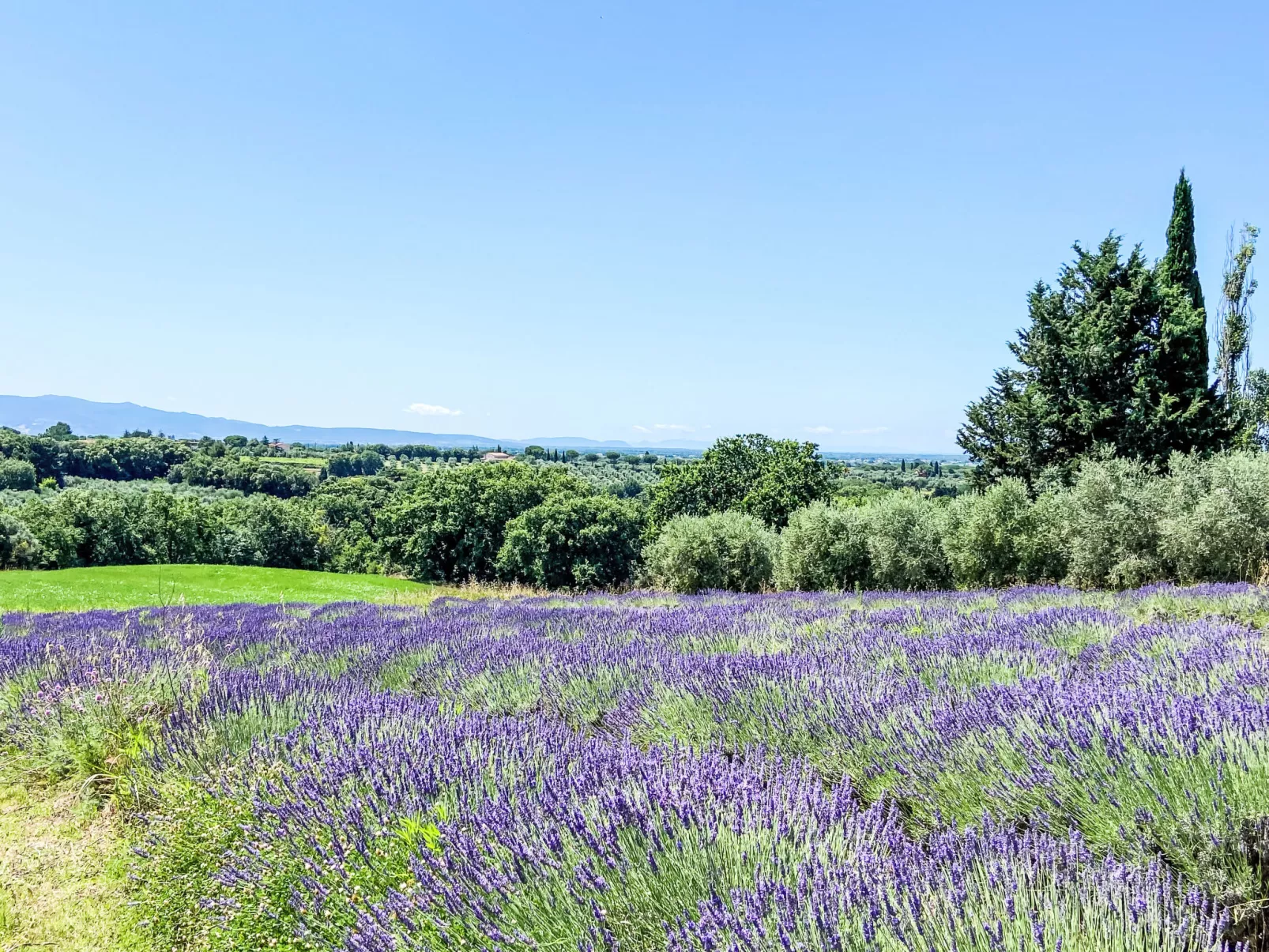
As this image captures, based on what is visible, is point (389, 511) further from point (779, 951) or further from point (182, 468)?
point (182, 468)

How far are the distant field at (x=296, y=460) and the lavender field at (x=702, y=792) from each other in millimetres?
146903

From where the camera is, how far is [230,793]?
2723 millimetres

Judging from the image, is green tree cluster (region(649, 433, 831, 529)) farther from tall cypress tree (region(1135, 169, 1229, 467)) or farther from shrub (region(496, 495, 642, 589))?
tall cypress tree (region(1135, 169, 1229, 467))

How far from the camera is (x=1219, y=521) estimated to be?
40.5ft

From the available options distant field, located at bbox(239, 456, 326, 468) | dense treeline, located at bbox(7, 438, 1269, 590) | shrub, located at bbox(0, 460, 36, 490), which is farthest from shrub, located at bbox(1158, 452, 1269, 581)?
distant field, located at bbox(239, 456, 326, 468)

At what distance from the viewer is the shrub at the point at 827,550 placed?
1919 cm

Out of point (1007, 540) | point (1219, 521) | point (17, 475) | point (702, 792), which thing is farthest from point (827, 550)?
point (17, 475)

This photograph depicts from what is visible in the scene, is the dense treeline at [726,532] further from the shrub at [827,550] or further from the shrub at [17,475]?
the shrub at [17,475]

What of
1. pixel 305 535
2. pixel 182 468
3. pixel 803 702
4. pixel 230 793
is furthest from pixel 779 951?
pixel 182 468

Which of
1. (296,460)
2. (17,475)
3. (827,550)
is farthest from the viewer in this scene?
(296,460)

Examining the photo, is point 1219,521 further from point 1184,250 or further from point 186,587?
point 186,587

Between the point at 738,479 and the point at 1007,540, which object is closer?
the point at 1007,540

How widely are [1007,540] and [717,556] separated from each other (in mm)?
9196

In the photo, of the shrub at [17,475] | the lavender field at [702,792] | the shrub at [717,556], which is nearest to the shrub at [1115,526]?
the shrub at [717,556]
